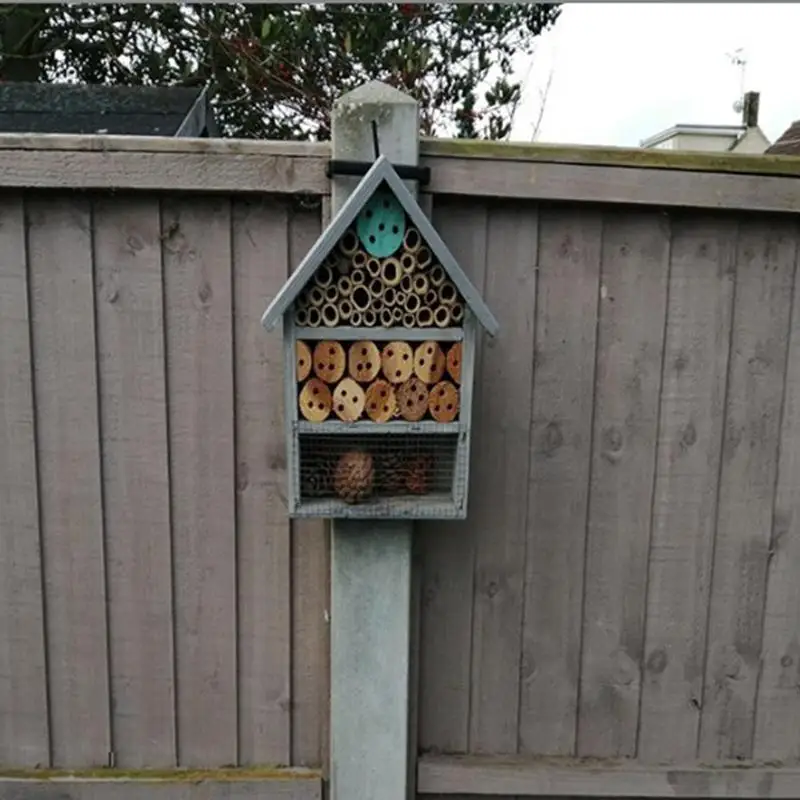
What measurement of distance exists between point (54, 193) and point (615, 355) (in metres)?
1.16

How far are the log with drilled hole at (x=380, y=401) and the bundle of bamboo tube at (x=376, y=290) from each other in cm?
11

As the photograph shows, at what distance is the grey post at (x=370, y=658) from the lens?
62.2 inches

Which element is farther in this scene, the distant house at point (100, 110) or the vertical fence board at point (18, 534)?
the distant house at point (100, 110)

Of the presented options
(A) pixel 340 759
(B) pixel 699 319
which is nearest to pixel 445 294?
(B) pixel 699 319

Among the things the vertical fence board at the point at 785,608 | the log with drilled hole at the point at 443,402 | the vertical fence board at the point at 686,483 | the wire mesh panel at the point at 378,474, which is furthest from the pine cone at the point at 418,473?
the vertical fence board at the point at 785,608

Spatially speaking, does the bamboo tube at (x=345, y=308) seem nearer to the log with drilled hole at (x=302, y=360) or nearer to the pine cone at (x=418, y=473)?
the log with drilled hole at (x=302, y=360)

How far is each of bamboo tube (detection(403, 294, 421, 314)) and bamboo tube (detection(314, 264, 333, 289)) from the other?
0.14 metres

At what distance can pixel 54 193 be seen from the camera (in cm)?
154

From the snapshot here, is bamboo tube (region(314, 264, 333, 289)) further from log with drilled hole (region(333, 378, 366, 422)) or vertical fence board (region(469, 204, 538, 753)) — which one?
vertical fence board (region(469, 204, 538, 753))

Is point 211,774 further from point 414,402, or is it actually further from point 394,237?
point 394,237

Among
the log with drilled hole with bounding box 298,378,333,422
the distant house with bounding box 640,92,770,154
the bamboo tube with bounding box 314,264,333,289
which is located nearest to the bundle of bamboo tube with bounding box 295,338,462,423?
the log with drilled hole with bounding box 298,378,333,422

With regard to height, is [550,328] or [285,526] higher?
[550,328]

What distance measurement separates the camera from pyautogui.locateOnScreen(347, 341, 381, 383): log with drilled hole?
137 cm

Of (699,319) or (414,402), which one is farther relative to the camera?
(699,319)
